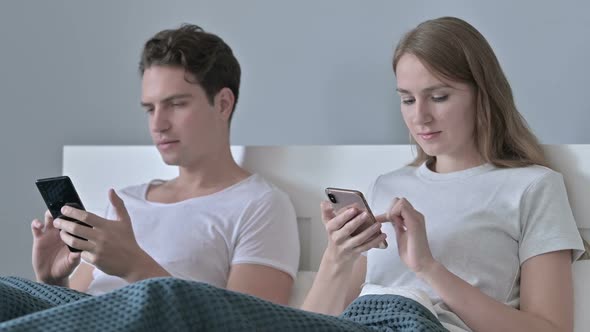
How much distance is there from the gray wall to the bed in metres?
0.12

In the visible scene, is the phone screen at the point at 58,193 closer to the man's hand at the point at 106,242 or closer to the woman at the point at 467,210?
the man's hand at the point at 106,242

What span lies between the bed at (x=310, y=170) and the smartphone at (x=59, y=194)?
455 millimetres

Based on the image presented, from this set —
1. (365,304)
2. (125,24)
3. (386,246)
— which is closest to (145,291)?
(365,304)

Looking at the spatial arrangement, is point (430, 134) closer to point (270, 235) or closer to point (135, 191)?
point (270, 235)

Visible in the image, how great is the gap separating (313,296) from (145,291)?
0.65 m

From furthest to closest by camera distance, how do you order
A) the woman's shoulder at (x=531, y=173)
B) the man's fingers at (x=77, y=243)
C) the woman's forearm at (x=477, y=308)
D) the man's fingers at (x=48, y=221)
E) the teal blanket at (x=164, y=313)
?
the man's fingers at (x=48, y=221) < the man's fingers at (x=77, y=243) < the woman's shoulder at (x=531, y=173) < the woman's forearm at (x=477, y=308) < the teal blanket at (x=164, y=313)

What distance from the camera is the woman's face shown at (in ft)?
5.20

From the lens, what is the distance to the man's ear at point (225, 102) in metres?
1.96

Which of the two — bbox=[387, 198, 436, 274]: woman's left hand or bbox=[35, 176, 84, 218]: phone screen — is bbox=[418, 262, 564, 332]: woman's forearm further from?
bbox=[35, 176, 84, 218]: phone screen

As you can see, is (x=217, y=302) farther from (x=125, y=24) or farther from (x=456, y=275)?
(x=125, y=24)

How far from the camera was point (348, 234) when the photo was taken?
1.53m

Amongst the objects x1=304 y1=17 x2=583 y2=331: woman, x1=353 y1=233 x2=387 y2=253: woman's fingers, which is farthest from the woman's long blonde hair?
x1=353 y1=233 x2=387 y2=253: woman's fingers

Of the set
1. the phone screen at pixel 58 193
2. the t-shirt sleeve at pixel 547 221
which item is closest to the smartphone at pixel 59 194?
the phone screen at pixel 58 193

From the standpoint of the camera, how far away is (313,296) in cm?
164
